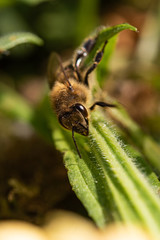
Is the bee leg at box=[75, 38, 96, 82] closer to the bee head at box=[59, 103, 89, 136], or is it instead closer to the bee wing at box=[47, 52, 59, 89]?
the bee wing at box=[47, 52, 59, 89]

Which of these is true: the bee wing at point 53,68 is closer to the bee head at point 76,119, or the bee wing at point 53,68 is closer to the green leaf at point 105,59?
the green leaf at point 105,59

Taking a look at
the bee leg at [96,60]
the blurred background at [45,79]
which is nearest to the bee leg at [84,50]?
the bee leg at [96,60]

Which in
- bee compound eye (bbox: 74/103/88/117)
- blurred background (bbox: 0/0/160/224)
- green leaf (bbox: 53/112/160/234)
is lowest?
blurred background (bbox: 0/0/160/224)

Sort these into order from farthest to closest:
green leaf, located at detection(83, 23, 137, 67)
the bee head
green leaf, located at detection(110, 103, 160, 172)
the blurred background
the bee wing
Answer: the blurred background
green leaf, located at detection(110, 103, 160, 172)
the bee wing
green leaf, located at detection(83, 23, 137, 67)
the bee head

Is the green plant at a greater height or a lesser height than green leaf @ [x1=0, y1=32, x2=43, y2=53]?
lesser

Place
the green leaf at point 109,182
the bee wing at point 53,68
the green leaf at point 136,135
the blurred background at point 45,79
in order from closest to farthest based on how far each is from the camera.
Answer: the green leaf at point 109,182 < the bee wing at point 53,68 < the green leaf at point 136,135 < the blurred background at point 45,79

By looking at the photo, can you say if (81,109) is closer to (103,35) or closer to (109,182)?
(109,182)

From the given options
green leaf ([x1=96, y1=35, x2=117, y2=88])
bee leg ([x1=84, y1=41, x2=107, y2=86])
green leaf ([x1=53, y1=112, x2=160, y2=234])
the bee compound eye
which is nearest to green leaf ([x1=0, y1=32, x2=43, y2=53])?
bee leg ([x1=84, y1=41, x2=107, y2=86])
